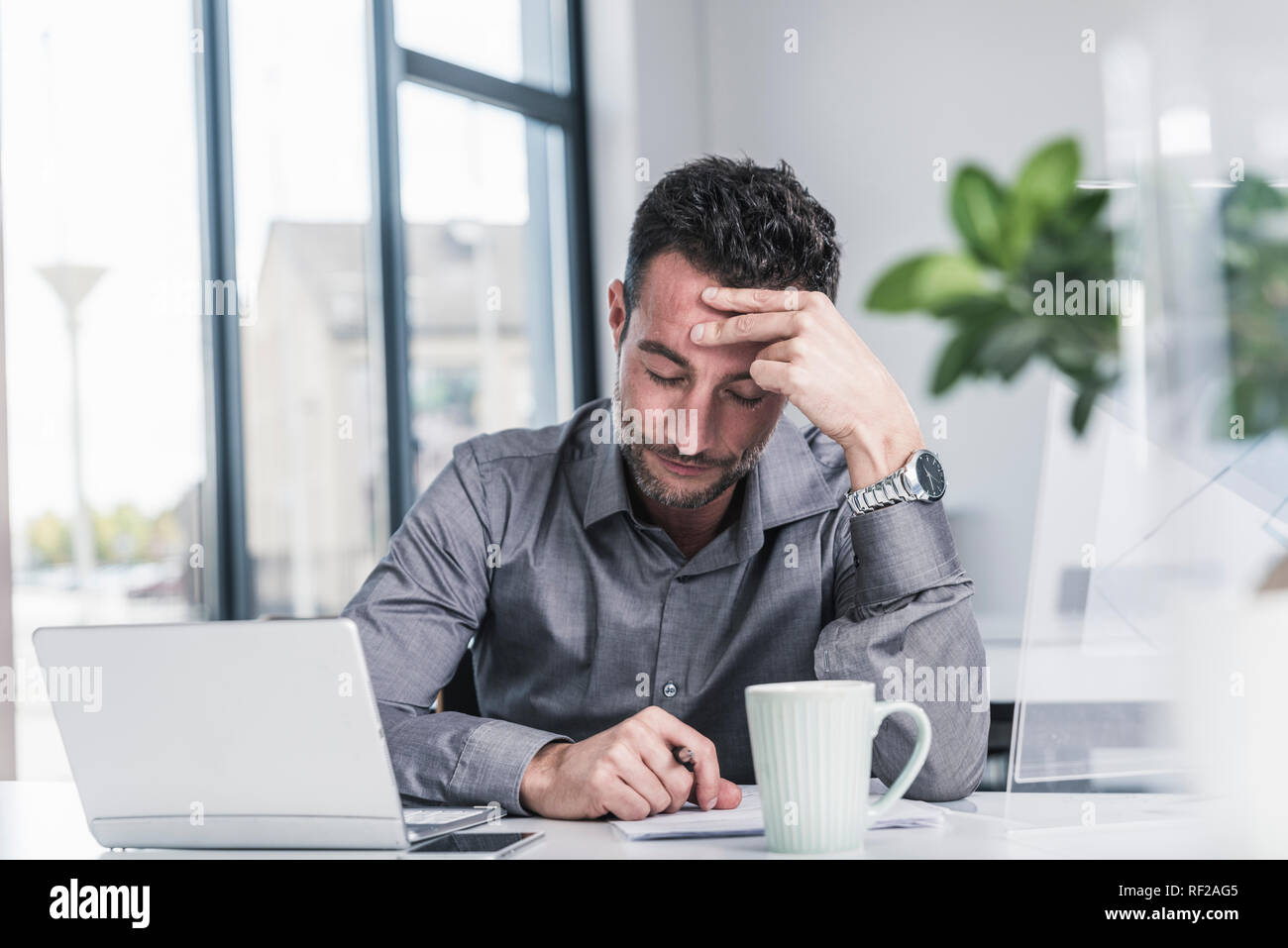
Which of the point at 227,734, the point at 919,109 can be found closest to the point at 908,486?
the point at 227,734

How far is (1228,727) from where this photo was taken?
0.62m

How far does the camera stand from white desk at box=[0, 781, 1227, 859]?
0.78 metres

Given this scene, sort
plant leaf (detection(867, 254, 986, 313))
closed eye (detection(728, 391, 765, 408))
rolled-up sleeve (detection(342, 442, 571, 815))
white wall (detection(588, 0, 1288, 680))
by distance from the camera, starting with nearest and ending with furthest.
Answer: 1. rolled-up sleeve (detection(342, 442, 571, 815))
2. closed eye (detection(728, 391, 765, 408))
3. white wall (detection(588, 0, 1288, 680))
4. plant leaf (detection(867, 254, 986, 313))

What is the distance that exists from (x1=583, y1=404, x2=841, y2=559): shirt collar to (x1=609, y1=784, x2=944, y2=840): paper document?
47cm

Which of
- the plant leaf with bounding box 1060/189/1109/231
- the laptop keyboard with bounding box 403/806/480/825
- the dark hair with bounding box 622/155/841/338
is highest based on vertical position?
the plant leaf with bounding box 1060/189/1109/231

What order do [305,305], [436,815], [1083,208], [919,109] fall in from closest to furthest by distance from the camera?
[436,815], [305,305], [1083,208], [919,109]

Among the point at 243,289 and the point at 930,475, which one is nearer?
the point at 930,475

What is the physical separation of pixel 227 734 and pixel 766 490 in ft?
2.57

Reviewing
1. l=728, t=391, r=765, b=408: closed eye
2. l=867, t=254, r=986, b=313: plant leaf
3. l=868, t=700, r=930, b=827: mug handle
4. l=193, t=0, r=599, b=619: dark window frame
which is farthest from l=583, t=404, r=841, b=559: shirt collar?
l=867, t=254, r=986, b=313: plant leaf

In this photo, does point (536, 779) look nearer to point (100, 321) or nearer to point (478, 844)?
point (478, 844)

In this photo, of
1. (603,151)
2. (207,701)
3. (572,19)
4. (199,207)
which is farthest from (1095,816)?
(572,19)

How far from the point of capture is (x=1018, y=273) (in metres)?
4.04

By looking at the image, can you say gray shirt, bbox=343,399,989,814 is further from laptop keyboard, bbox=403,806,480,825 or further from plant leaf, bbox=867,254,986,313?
plant leaf, bbox=867,254,986,313

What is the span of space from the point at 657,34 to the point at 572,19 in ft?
0.99
